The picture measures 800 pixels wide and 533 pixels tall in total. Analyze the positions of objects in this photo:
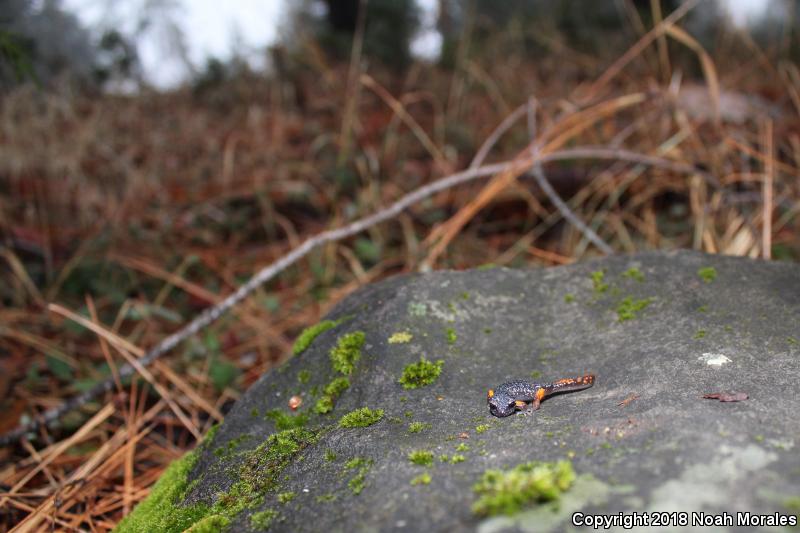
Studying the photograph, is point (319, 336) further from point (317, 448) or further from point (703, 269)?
point (703, 269)

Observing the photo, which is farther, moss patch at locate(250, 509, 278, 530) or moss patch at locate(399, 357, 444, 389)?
moss patch at locate(399, 357, 444, 389)

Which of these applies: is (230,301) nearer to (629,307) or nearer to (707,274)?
(629,307)

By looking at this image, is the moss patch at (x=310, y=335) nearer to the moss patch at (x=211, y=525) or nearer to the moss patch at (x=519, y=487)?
the moss patch at (x=211, y=525)

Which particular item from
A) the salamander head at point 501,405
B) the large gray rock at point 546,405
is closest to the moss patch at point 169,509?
the large gray rock at point 546,405

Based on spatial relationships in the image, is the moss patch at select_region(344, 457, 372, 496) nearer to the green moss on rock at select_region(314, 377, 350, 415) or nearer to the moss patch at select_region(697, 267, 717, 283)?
the green moss on rock at select_region(314, 377, 350, 415)

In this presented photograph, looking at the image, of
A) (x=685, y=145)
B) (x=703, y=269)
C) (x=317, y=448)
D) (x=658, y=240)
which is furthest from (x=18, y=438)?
(x=685, y=145)

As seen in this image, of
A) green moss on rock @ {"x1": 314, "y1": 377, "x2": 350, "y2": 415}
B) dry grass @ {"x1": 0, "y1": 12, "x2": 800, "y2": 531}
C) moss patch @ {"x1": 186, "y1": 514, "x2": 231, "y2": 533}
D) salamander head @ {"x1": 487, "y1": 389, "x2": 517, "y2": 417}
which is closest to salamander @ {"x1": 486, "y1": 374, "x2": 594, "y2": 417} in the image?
salamander head @ {"x1": 487, "y1": 389, "x2": 517, "y2": 417}
